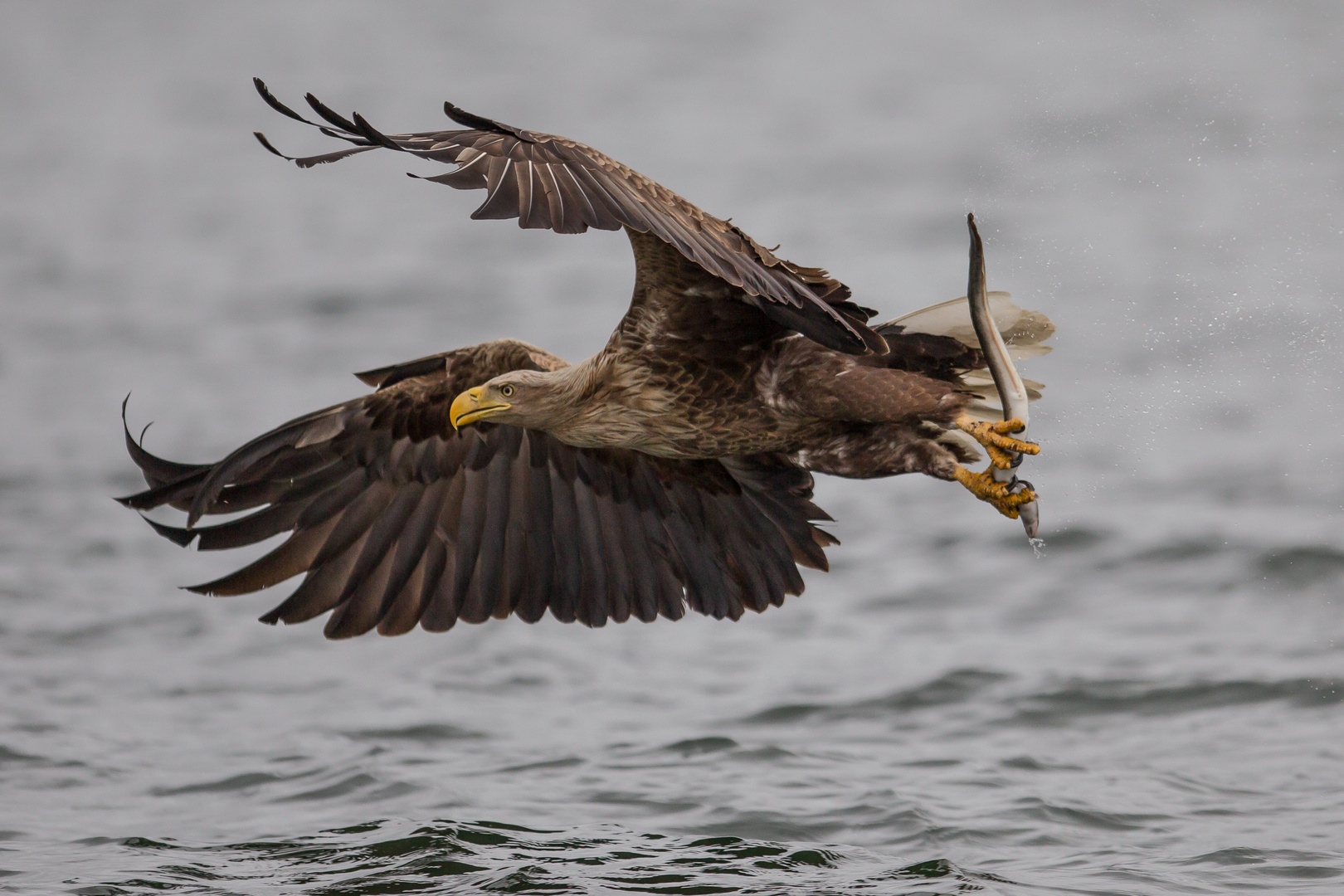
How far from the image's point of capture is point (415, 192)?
49.3ft

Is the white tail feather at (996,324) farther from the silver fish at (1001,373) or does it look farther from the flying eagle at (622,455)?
the silver fish at (1001,373)

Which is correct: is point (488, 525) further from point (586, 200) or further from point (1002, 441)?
point (586, 200)

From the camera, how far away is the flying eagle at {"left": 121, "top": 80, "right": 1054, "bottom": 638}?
5480 millimetres

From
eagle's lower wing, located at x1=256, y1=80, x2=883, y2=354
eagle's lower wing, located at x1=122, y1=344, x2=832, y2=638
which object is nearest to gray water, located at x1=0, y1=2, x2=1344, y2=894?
eagle's lower wing, located at x1=122, y1=344, x2=832, y2=638

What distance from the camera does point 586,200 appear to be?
15.3ft

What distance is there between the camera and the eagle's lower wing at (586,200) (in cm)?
445

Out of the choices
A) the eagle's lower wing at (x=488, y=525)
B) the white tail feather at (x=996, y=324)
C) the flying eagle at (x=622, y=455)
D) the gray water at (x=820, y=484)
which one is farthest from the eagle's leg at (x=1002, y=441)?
the gray water at (x=820, y=484)

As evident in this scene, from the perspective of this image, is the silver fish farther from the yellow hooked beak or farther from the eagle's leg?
the yellow hooked beak

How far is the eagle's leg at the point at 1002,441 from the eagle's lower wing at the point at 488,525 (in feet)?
3.91

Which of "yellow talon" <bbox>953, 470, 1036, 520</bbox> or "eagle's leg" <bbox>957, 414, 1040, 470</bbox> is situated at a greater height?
"eagle's leg" <bbox>957, 414, 1040, 470</bbox>

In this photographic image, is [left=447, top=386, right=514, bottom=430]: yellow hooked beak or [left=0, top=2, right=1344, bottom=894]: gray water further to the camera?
[left=0, top=2, right=1344, bottom=894]: gray water

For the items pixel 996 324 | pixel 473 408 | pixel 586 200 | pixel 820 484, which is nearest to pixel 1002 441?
pixel 996 324

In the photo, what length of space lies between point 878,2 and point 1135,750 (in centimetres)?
1130

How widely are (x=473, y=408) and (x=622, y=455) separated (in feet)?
3.00
